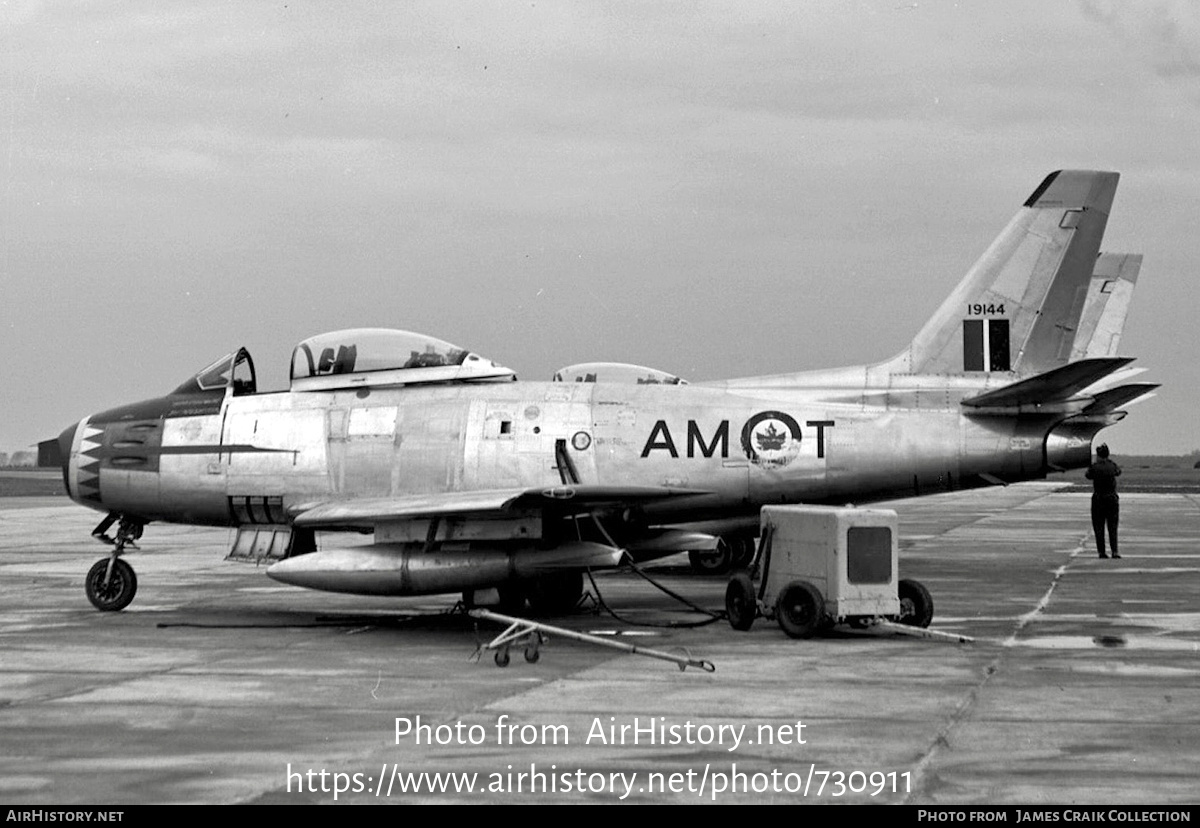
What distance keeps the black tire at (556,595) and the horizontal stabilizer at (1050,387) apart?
4524 mm

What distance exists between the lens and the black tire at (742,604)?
13.7 metres

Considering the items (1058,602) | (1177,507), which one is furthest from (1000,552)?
(1177,507)

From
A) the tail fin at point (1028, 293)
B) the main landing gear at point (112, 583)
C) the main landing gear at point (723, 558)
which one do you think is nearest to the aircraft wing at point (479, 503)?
the main landing gear at point (112, 583)

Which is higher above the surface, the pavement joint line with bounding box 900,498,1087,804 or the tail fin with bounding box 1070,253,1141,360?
the tail fin with bounding box 1070,253,1141,360

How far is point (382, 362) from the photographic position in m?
15.7

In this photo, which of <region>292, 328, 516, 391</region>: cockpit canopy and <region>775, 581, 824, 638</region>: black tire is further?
<region>292, 328, 516, 391</region>: cockpit canopy

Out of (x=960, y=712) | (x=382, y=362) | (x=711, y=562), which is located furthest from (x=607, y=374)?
(x=960, y=712)

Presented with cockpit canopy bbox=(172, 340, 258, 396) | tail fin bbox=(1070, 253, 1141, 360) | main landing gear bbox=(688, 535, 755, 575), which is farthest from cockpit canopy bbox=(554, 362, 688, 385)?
tail fin bbox=(1070, 253, 1141, 360)

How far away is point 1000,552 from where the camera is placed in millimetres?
25516

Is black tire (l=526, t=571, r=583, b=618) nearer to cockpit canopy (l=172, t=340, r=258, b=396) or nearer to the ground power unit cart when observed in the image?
the ground power unit cart

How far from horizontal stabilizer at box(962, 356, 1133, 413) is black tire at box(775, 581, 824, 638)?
137 inches

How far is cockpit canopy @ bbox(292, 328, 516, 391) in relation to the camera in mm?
15625

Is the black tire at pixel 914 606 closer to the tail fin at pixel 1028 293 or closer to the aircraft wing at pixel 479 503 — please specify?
the aircraft wing at pixel 479 503

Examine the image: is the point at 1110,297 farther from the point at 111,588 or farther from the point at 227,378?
the point at 111,588
